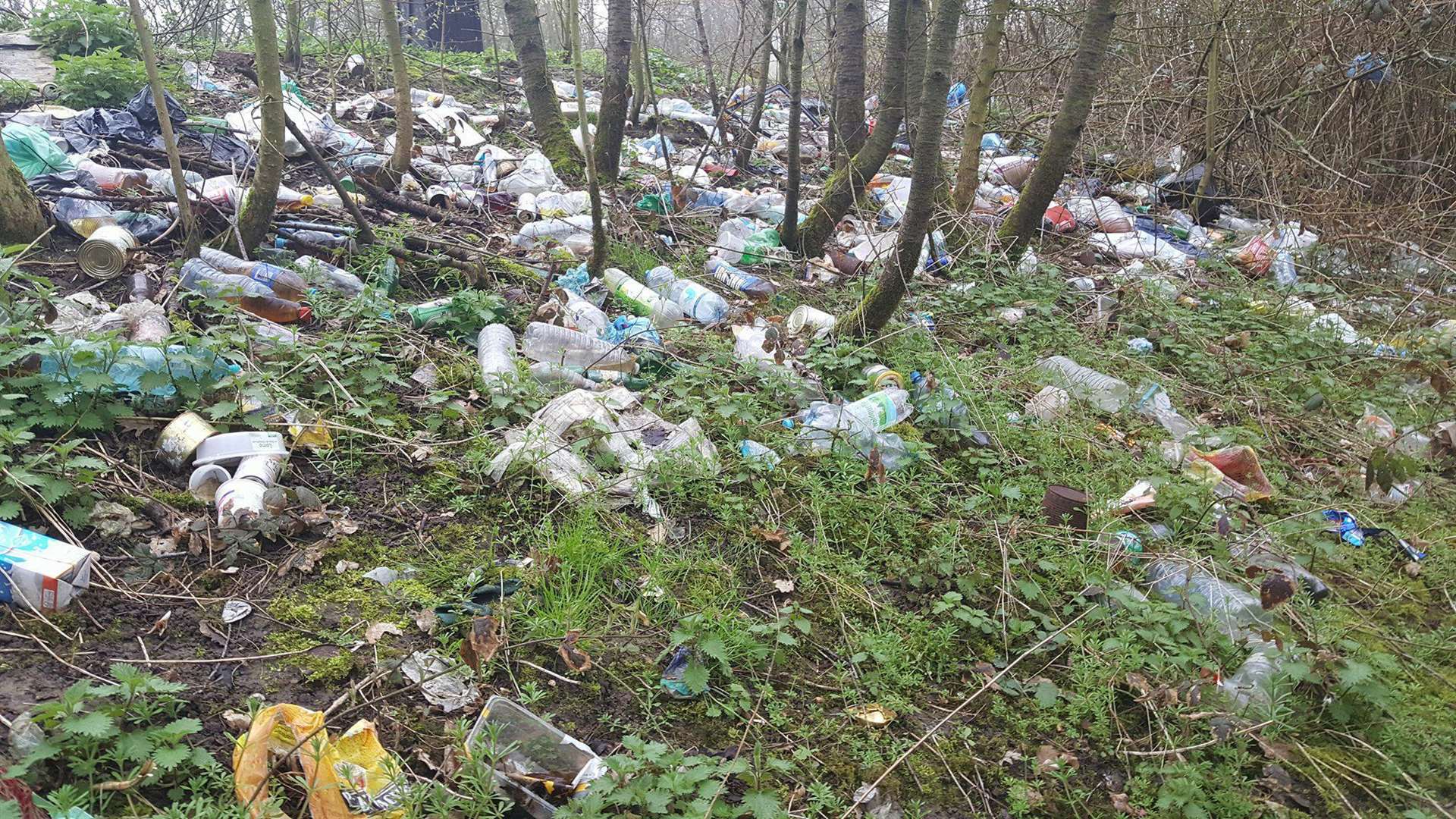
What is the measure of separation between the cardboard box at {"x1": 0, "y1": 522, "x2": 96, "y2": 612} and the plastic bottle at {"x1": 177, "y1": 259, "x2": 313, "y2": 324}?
1.45m

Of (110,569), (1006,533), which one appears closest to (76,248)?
(110,569)

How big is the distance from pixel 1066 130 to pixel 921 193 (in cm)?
154

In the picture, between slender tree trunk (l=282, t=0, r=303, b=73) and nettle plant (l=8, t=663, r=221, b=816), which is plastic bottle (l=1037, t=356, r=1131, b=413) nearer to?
nettle plant (l=8, t=663, r=221, b=816)

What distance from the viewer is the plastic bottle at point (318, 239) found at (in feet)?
12.6

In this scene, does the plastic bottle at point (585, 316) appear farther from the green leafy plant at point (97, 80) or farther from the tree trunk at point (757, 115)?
the green leafy plant at point (97, 80)

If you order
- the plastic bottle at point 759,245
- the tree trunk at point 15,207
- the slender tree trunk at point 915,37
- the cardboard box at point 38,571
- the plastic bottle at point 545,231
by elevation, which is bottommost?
the cardboard box at point 38,571

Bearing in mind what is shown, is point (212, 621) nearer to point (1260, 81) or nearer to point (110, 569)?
point (110, 569)

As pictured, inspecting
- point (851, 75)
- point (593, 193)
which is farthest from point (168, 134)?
point (851, 75)

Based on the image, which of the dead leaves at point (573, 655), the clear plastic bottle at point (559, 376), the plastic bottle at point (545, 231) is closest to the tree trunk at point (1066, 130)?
the plastic bottle at point (545, 231)

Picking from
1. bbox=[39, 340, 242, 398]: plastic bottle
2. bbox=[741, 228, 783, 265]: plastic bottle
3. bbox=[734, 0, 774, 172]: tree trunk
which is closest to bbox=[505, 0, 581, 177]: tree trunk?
bbox=[734, 0, 774, 172]: tree trunk

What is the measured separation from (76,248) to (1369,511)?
4.80m

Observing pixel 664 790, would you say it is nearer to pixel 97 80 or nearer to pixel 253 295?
pixel 253 295

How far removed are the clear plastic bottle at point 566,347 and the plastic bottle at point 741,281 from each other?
107cm

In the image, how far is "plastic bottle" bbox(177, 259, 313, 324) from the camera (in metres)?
3.21
